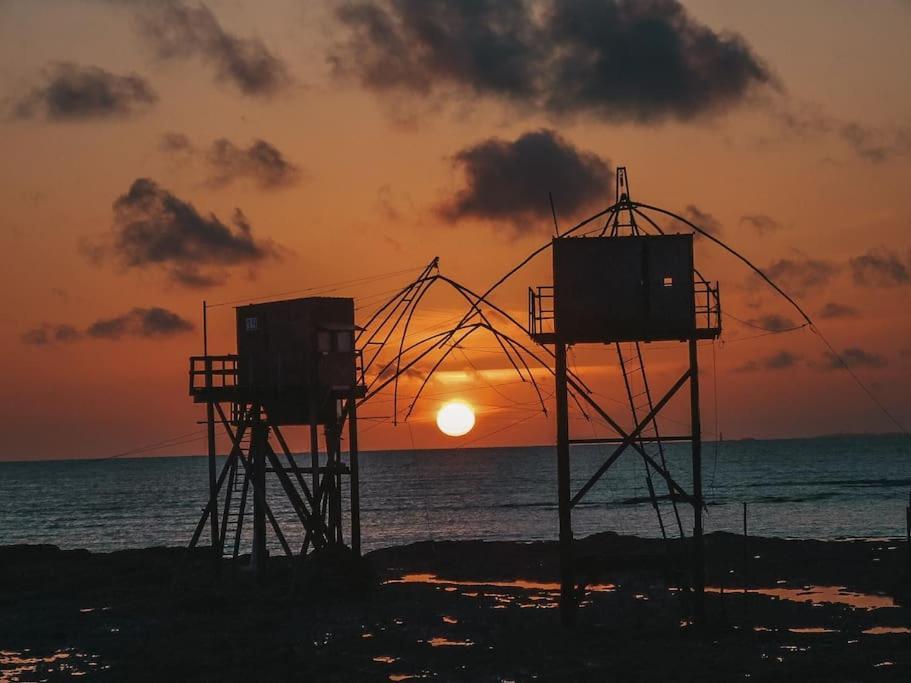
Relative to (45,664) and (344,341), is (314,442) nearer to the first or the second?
(344,341)

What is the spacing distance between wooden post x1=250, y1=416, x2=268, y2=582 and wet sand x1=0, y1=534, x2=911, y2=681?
2.95 ft

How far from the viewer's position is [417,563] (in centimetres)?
5800

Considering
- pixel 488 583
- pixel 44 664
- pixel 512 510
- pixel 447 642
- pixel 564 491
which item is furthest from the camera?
pixel 512 510

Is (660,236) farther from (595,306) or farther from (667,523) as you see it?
(667,523)

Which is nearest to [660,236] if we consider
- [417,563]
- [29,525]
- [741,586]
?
[741,586]

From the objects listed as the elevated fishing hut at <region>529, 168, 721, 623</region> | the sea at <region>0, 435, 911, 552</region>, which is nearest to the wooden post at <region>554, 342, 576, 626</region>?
the elevated fishing hut at <region>529, 168, 721, 623</region>

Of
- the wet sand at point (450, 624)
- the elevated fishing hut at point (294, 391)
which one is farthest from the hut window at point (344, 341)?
the wet sand at point (450, 624)

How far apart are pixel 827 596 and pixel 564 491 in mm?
14650

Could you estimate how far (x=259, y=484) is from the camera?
42906mm

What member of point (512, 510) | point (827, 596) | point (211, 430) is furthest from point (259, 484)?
point (512, 510)

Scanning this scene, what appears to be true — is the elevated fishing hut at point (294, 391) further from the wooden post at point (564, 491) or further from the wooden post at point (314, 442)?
the wooden post at point (564, 491)

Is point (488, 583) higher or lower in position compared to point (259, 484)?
lower

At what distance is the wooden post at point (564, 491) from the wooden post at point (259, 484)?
13.3 m

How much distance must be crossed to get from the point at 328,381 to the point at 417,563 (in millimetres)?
20335
